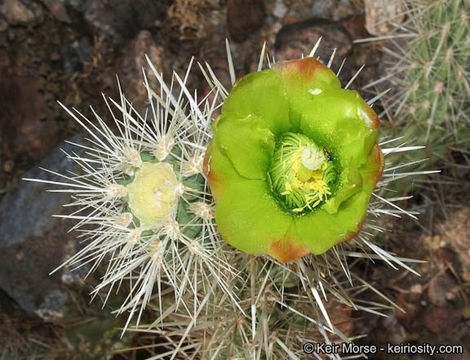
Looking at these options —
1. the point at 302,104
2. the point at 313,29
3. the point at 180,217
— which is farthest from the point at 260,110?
the point at 313,29

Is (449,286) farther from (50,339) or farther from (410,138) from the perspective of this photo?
(50,339)

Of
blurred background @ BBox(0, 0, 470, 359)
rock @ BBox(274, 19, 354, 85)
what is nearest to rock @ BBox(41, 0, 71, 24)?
blurred background @ BBox(0, 0, 470, 359)

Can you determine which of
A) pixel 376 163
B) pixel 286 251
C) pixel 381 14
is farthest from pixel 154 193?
pixel 381 14

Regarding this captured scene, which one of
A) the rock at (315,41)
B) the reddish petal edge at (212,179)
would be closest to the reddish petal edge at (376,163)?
the reddish petal edge at (212,179)

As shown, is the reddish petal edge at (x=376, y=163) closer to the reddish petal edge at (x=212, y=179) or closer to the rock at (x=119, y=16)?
the reddish petal edge at (x=212, y=179)

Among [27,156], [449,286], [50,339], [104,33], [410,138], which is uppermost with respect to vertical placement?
[104,33]
